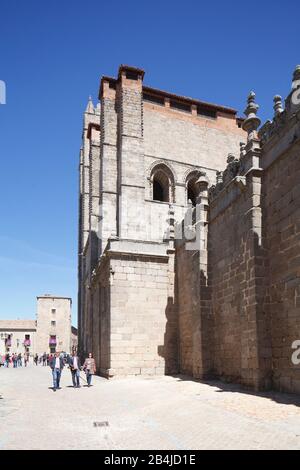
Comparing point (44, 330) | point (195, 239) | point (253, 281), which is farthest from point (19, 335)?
point (253, 281)

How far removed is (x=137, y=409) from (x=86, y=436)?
2530 millimetres

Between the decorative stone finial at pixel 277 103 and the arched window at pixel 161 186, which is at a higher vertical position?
the arched window at pixel 161 186

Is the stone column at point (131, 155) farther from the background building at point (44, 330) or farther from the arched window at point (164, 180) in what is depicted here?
the background building at point (44, 330)

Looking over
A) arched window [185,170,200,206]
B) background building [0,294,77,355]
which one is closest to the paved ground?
arched window [185,170,200,206]

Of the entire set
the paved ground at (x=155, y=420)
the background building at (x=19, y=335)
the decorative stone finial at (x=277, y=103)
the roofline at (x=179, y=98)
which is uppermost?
the roofline at (x=179, y=98)

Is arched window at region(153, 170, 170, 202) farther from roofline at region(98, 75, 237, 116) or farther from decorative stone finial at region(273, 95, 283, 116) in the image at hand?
decorative stone finial at region(273, 95, 283, 116)

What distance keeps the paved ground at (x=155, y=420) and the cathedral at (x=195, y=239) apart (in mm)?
1484

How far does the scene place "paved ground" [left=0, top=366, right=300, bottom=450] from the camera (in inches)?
223

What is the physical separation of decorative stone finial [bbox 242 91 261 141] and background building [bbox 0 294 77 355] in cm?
5289

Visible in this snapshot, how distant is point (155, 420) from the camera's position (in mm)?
7309

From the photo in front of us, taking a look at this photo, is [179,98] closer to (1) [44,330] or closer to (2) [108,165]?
(2) [108,165]

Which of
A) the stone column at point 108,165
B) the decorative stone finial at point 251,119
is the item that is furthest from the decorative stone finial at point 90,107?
the decorative stone finial at point 251,119

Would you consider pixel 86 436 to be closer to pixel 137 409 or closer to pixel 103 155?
pixel 137 409

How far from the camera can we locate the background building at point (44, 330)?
60562mm
